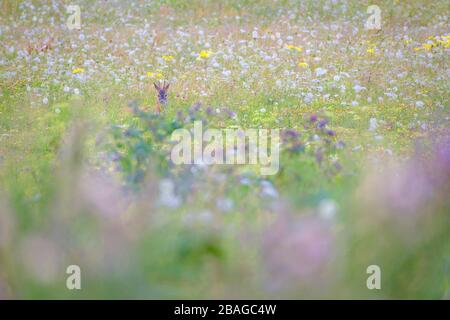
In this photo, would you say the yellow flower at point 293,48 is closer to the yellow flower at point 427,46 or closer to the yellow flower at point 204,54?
the yellow flower at point 204,54

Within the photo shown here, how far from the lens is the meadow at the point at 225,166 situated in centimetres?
357

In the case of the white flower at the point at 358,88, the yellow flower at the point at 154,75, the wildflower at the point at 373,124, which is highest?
the yellow flower at the point at 154,75

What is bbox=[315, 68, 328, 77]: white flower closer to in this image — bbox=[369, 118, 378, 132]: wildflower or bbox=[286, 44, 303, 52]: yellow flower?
bbox=[286, 44, 303, 52]: yellow flower

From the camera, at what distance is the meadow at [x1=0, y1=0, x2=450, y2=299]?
3.57m

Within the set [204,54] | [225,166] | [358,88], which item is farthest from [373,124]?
[204,54]

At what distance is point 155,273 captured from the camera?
11.7 ft

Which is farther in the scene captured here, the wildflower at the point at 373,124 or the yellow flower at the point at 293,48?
the yellow flower at the point at 293,48

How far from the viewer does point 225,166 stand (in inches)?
219

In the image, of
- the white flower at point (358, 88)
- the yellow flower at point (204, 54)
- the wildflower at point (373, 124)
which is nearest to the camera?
the wildflower at point (373, 124)

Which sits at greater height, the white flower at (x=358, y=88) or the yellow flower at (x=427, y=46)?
the yellow flower at (x=427, y=46)

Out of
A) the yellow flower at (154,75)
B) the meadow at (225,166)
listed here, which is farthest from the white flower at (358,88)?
the yellow flower at (154,75)
